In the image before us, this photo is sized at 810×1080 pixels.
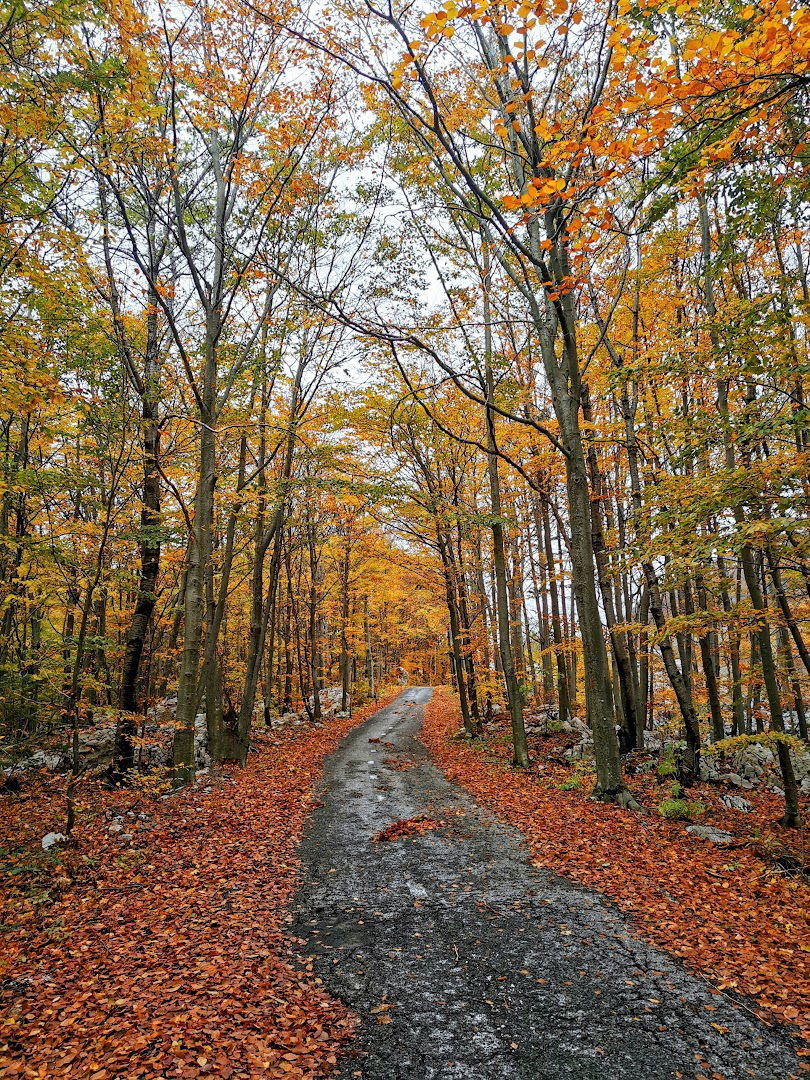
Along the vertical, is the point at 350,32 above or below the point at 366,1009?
above

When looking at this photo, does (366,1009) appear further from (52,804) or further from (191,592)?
(52,804)

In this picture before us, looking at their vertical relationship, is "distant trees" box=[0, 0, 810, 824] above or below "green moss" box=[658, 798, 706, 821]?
above

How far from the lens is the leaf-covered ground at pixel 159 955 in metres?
3.32

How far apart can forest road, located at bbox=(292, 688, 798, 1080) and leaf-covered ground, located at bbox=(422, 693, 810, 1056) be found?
0.97 feet

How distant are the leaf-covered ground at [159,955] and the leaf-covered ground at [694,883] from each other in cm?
298

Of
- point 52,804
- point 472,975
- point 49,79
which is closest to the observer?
point 472,975

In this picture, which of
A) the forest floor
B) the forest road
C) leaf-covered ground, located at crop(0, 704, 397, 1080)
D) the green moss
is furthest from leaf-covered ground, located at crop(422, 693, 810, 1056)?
leaf-covered ground, located at crop(0, 704, 397, 1080)

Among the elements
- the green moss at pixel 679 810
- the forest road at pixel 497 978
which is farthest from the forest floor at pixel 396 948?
the green moss at pixel 679 810

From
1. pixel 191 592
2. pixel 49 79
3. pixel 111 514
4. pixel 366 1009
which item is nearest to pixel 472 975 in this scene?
pixel 366 1009

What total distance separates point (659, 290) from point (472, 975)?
13.4 m

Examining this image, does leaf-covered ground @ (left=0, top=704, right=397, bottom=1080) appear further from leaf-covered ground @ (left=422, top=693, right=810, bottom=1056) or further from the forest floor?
leaf-covered ground @ (left=422, top=693, right=810, bottom=1056)

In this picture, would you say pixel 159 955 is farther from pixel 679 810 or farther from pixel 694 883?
pixel 679 810

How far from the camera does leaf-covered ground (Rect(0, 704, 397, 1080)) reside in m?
3.32

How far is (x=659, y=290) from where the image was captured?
12281mm
